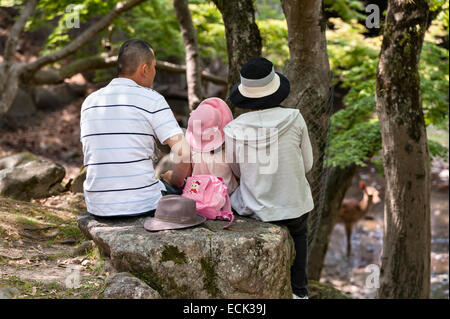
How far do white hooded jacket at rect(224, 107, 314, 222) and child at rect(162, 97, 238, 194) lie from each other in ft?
0.39

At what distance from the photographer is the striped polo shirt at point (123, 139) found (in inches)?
136

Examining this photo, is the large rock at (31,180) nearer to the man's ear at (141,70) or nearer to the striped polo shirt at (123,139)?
the striped polo shirt at (123,139)

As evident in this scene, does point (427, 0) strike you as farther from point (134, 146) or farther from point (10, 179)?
point (10, 179)

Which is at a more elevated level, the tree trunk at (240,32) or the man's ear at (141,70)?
the tree trunk at (240,32)

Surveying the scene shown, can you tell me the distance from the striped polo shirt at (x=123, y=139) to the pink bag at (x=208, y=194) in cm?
31

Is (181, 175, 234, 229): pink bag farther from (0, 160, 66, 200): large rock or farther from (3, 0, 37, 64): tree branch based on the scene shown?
(3, 0, 37, 64): tree branch

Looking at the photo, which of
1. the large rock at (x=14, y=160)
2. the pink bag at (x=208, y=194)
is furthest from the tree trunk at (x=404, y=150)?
the large rock at (x=14, y=160)

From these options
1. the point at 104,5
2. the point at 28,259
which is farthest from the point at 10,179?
the point at 104,5

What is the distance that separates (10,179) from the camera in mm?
6117

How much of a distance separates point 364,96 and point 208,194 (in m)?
5.53

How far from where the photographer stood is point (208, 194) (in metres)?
3.68

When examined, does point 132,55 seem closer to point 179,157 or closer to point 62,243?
point 179,157

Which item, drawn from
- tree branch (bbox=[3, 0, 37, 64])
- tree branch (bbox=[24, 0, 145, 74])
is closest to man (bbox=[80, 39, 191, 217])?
tree branch (bbox=[24, 0, 145, 74])

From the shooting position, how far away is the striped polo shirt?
3451mm
